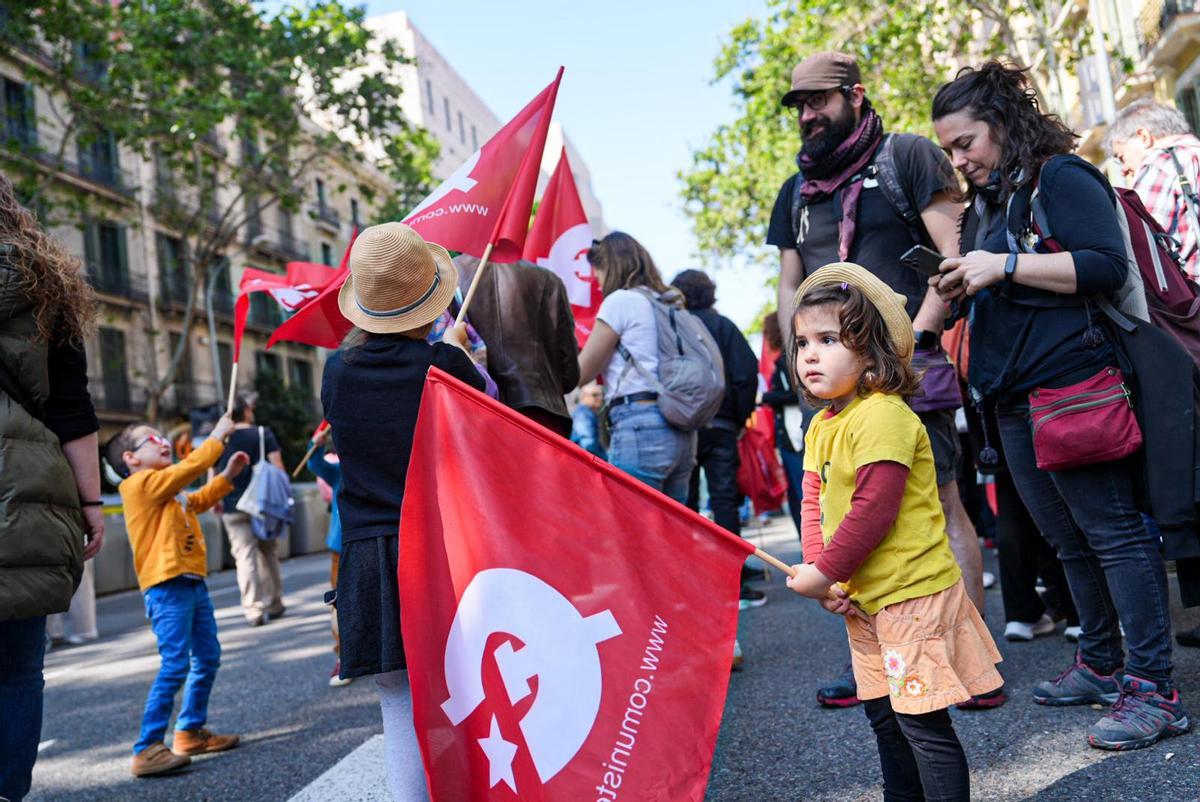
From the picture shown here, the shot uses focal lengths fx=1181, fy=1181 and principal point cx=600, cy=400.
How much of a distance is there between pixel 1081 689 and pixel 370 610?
7.68 feet

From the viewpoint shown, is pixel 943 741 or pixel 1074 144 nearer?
pixel 943 741

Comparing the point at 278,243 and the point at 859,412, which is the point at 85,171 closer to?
the point at 278,243

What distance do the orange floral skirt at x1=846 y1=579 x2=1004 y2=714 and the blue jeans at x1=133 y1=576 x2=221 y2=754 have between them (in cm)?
291

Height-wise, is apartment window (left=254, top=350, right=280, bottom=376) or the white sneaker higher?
apartment window (left=254, top=350, right=280, bottom=376)

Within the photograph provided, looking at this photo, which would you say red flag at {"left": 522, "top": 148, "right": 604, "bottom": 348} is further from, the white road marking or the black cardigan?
the black cardigan

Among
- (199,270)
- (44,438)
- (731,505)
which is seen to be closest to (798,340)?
(44,438)

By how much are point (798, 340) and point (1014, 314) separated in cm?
114

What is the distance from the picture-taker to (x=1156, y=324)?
149 inches

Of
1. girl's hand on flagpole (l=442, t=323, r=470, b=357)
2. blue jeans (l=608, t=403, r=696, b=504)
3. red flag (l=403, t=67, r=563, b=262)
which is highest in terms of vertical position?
red flag (l=403, t=67, r=563, b=262)

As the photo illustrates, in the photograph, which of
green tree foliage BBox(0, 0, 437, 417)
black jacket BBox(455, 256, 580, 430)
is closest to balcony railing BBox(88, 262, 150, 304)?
green tree foliage BBox(0, 0, 437, 417)

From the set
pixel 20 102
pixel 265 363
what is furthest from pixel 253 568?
pixel 265 363

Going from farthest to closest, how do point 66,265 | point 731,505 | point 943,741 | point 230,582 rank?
1. point 230,582
2. point 731,505
3. point 66,265
4. point 943,741

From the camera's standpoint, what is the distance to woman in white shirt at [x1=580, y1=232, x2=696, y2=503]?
16.9 feet

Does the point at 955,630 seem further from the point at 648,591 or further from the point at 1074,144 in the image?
the point at 1074,144
